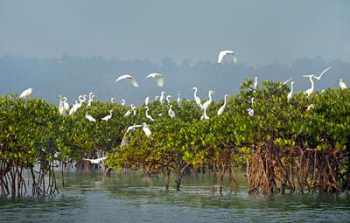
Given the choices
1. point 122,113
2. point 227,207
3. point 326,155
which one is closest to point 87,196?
point 227,207

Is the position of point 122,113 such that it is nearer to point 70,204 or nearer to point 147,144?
point 147,144

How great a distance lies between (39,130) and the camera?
3117 centimetres

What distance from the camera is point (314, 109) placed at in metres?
30.8

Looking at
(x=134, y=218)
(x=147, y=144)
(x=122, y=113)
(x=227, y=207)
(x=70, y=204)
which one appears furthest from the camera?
(x=122, y=113)

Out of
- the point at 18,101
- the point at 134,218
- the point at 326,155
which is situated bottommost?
the point at 134,218

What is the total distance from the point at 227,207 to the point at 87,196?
25.8 feet

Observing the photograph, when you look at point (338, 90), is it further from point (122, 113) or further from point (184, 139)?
point (122, 113)

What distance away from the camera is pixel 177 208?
28656 millimetres

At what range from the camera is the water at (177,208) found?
25.8 m

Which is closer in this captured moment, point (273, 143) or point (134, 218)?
point (134, 218)

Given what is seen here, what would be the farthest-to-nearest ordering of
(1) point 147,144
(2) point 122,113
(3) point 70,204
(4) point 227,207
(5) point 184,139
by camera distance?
1. (2) point 122,113
2. (1) point 147,144
3. (5) point 184,139
4. (3) point 70,204
5. (4) point 227,207

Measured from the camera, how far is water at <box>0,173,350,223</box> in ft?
84.6

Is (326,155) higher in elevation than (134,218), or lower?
higher

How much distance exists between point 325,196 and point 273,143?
2.73 m
